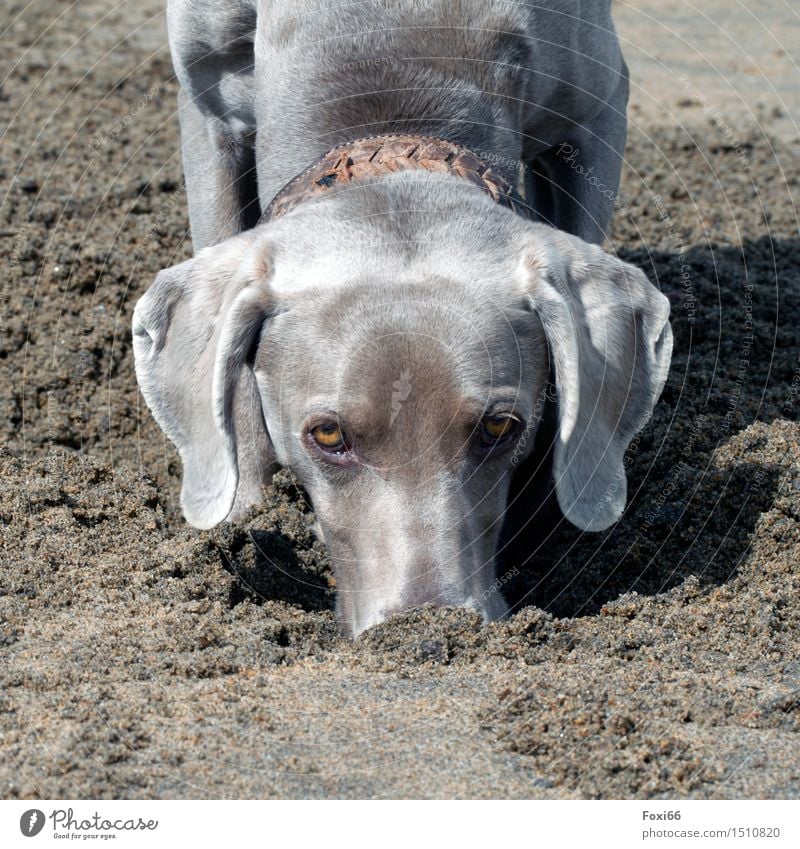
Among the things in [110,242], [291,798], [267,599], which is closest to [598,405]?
[267,599]

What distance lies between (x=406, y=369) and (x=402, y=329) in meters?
0.10

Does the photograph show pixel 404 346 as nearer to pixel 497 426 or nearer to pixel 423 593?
pixel 497 426

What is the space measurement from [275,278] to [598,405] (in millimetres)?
885

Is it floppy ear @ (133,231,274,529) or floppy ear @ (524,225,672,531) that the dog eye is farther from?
floppy ear @ (133,231,274,529)

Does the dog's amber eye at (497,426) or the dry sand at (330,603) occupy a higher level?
the dog's amber eye at (497,426)

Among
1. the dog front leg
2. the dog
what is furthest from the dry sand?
the dog front leg

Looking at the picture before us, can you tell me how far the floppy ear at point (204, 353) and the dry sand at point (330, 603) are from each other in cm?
21

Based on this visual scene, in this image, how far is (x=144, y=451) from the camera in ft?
13.6

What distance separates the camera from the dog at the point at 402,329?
2988mm

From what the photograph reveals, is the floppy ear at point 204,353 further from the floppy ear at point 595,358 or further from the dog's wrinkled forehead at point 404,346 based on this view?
the floppy ear at point 595,358

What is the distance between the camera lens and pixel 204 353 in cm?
326
